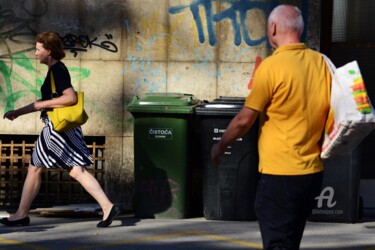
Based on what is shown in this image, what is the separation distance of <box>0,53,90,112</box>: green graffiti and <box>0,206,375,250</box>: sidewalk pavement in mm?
1384

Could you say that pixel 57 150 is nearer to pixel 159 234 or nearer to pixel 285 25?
pixel 159 234

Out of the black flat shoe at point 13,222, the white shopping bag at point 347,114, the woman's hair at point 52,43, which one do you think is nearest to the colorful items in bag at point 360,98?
the white shopping bag at point 347,114

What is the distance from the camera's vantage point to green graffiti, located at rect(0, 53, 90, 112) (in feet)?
33.1

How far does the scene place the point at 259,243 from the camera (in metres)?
7.86

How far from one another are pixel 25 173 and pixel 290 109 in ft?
18.8

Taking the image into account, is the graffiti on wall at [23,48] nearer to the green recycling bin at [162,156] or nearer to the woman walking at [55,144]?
the green recycling bin at [162,156]

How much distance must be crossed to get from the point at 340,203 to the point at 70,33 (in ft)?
10.9

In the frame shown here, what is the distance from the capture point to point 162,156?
920cm

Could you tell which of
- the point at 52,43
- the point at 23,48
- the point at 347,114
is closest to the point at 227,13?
the point at 23,48

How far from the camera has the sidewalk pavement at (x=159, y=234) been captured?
769cm

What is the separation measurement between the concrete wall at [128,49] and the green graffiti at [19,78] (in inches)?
0.4

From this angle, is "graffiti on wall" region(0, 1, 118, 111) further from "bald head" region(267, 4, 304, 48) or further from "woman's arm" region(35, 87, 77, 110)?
"bald head" region(267, 4, 304, 48)

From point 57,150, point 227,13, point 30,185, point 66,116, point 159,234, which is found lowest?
point 159,234

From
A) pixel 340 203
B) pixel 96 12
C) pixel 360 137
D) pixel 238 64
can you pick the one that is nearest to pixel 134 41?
pixel 96 12
